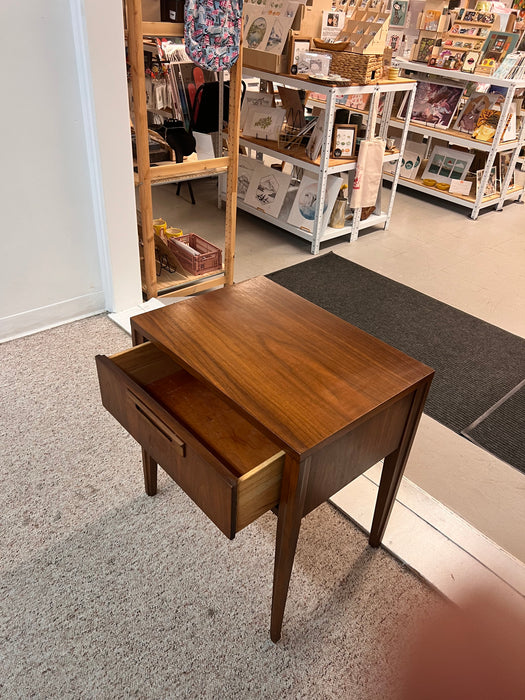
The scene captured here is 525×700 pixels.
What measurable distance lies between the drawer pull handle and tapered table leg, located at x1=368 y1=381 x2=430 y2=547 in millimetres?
531

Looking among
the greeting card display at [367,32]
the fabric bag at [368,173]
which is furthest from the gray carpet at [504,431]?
the greeting card display at [367,32]

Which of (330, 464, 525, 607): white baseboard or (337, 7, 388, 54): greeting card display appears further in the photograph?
(337, 7, 388, 54): greeting card display

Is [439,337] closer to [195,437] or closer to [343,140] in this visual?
[343,140]

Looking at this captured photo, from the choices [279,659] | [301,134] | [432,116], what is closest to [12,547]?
[279,659]

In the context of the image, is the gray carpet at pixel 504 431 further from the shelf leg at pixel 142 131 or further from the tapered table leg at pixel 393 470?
the shelf leg at pixel 142 131

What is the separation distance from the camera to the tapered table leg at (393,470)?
1203 millimetres

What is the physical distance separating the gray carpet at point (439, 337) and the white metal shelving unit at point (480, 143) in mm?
1576

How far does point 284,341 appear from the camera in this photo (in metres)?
1.22

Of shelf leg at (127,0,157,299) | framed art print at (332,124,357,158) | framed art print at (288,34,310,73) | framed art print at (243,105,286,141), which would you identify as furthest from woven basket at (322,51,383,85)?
shelf leg at (127,0,157,299)

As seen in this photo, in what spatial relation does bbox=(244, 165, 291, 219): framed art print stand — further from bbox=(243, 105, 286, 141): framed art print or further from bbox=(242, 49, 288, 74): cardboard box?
bbox=(242, 49, 288, 74): cardboard box

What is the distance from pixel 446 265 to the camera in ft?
11.7

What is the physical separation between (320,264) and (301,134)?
0.94 meters

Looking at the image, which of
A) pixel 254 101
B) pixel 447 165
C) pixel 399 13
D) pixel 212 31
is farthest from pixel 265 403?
pixel 399 13

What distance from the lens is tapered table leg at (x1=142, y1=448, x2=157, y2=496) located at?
5.03 feet
